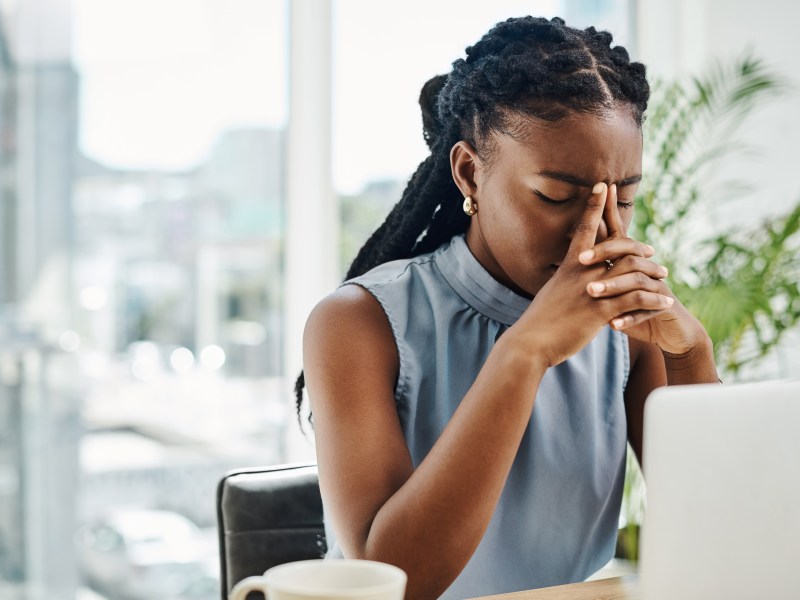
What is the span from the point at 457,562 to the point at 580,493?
0.35m

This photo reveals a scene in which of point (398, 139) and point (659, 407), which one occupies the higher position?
point (398, 139)

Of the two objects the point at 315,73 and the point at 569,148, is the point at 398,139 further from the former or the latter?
the point at 569,148

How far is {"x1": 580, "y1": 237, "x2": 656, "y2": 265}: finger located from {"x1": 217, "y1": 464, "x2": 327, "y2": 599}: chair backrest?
0.48 m

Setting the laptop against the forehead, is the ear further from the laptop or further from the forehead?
the laptop

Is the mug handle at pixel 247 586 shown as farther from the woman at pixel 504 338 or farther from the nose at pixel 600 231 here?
the nose at pixel 600 231

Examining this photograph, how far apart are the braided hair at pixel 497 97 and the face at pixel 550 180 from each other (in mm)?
24

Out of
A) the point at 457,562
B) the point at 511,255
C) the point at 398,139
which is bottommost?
the point at 457,562

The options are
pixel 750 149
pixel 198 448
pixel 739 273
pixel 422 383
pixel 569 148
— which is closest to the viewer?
pixel 569 148

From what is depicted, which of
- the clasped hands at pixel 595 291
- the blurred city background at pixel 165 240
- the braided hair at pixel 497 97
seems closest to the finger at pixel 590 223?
the clasped hands at pixel 595 291

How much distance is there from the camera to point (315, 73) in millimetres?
2734

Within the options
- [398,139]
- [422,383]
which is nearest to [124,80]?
[398,139]

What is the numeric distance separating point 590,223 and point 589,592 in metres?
0.43

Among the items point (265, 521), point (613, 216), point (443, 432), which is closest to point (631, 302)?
point (613, 216)

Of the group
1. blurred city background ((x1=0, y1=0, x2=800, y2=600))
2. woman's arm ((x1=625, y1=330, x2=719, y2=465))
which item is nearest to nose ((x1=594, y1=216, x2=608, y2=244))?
woman's arm ((x1=625, y1=330, x2=719, y2=465))
